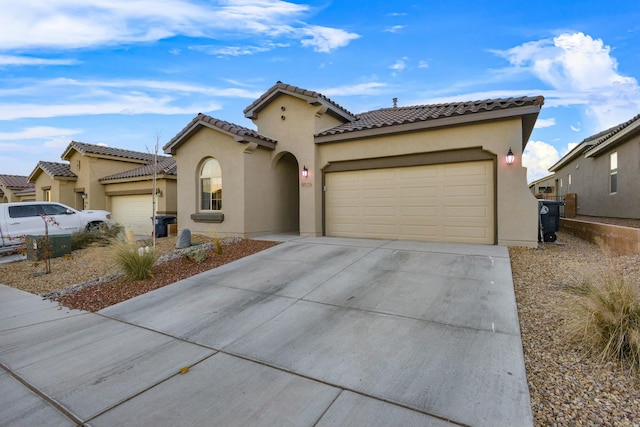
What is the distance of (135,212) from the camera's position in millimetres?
16703

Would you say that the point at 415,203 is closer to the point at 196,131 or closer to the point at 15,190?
the point at 196,131

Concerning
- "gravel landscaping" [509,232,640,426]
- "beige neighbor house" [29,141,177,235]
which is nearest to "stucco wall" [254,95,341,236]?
"gravel landscaping" [509,232,640,426]

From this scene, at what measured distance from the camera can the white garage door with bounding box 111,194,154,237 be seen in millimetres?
15984

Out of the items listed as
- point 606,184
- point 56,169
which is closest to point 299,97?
point 606,184

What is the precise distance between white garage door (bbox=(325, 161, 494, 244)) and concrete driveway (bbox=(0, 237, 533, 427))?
9.28 ft

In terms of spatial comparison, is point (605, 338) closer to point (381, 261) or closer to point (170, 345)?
point (381, 261)

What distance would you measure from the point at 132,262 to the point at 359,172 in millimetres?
7033

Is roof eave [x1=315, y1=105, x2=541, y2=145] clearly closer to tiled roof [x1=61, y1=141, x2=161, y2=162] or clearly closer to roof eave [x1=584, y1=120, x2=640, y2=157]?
roof eave [x1=584, y1=120, x2=640, y2=157]

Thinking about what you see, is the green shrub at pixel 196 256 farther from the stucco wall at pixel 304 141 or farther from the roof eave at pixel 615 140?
the roof eave at pixel 615 140

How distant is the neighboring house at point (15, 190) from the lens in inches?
945

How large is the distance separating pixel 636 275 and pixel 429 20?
356 inches

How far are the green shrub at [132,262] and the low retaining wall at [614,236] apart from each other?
10.4m

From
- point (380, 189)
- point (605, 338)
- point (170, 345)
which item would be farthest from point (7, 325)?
point (380, 189)

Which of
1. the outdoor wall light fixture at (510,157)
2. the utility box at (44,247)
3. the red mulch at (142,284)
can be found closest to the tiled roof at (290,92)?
the red mulch at (142,284)
